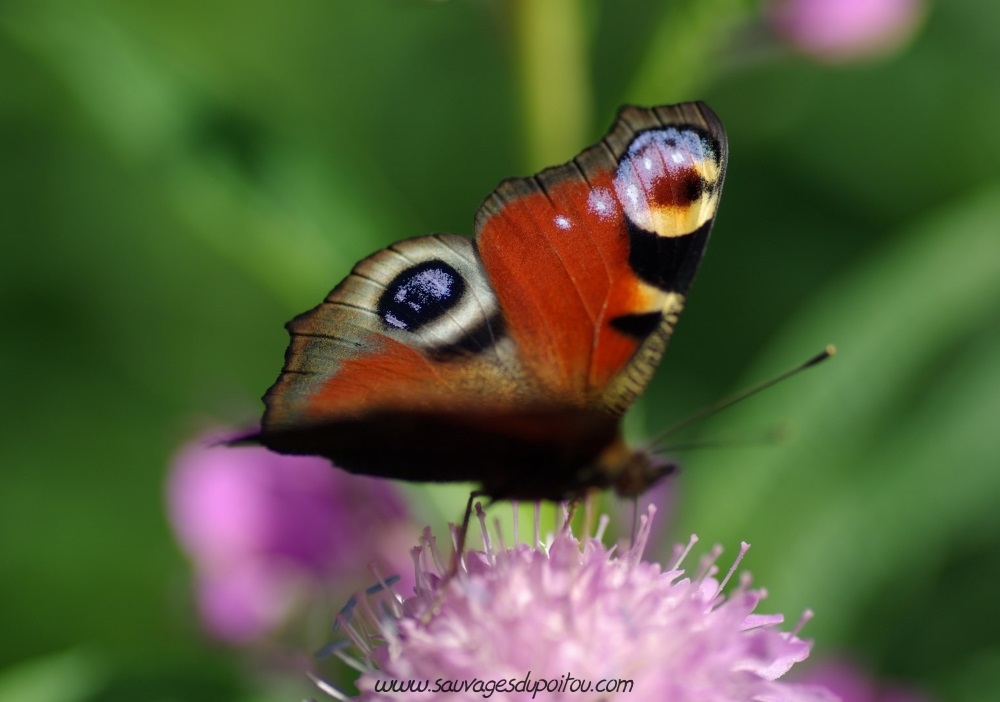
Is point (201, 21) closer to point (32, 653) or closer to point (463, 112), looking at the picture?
point (463, 112)

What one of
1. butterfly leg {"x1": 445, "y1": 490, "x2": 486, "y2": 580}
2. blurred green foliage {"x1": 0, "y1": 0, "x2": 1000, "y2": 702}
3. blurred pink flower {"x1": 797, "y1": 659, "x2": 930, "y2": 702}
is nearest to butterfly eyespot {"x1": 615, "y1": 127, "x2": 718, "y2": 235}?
butterfly leg {"x1": 445, "y1": 490, "x2": 486, "y2": 580}

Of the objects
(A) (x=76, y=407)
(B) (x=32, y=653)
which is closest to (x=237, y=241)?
(B) (x=32, y=653)

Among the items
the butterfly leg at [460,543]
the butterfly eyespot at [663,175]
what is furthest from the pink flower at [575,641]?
the butterfly eyespot at [663,175]

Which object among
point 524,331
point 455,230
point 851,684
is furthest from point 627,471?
point 455,230

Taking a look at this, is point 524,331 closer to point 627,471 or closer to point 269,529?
point 627,471

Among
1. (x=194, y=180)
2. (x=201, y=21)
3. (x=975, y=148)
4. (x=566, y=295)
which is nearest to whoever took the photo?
(x=566, y=295)

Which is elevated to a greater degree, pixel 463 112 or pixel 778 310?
pixel 463 112
